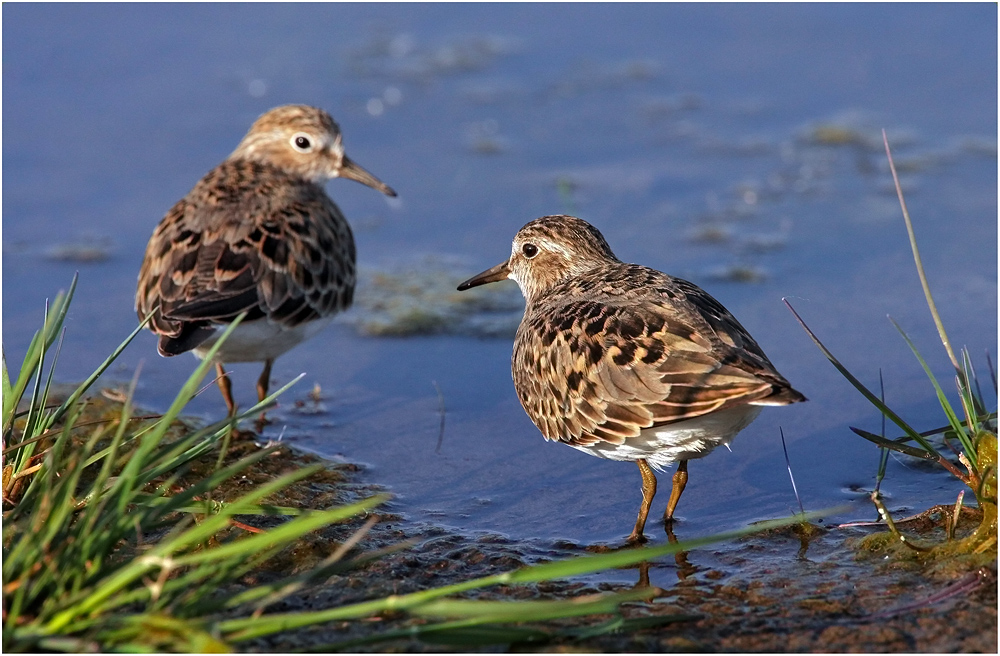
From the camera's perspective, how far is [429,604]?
11.9 feet

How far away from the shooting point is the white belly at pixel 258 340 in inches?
264

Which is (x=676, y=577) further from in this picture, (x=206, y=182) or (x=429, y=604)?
(x=206, y=182)

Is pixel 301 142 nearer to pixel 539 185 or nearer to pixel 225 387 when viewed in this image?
pixel 225 387

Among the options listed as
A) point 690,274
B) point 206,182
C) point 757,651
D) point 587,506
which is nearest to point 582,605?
point 757,651

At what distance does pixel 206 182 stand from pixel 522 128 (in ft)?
12.9

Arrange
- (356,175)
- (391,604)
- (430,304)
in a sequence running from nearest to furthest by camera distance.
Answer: (391,604) < (356,175) < (430,304)

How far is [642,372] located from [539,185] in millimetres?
4940

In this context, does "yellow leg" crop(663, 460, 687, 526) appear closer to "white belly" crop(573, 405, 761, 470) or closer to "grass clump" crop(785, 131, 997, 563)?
"white belly" crop(573, 405, 761, 470)

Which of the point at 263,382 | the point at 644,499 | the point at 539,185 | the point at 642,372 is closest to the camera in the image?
the point at 642,372

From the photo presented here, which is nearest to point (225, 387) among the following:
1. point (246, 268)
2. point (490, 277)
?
point (246, 268)

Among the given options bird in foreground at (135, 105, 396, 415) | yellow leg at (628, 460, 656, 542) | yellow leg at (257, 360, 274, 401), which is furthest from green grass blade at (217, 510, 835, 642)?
yellow leg at (257, 360, 274, 401)

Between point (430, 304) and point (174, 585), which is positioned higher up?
point (430, 304)

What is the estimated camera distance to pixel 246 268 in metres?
6.79

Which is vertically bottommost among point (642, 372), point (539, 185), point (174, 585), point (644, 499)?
point (644, 499)
